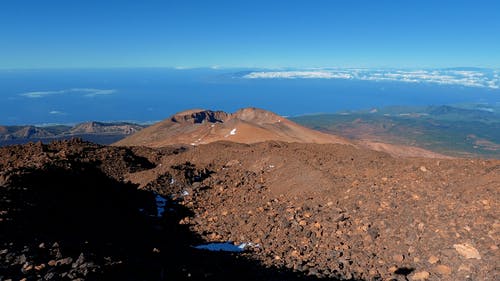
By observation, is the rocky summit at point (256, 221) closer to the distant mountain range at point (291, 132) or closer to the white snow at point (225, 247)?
the white snow at point (225, 247)

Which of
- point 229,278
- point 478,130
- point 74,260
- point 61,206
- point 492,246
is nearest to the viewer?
point 74,260

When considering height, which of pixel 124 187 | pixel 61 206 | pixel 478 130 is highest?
pixel 61 206

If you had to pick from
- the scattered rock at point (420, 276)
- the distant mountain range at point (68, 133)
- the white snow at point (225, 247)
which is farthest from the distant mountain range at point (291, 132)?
the scattered rock at point (420, 276)

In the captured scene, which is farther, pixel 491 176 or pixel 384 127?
pixel 384 127

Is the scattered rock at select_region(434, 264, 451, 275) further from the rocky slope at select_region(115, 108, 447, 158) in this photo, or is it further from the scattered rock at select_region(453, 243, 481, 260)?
the rocky slope at select_region(115, 108, 447, 158)

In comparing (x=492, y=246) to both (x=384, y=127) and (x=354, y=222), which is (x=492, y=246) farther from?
(x=384, y=127)

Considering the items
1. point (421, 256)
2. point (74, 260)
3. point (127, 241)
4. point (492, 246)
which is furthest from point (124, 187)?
point (492, 246)
